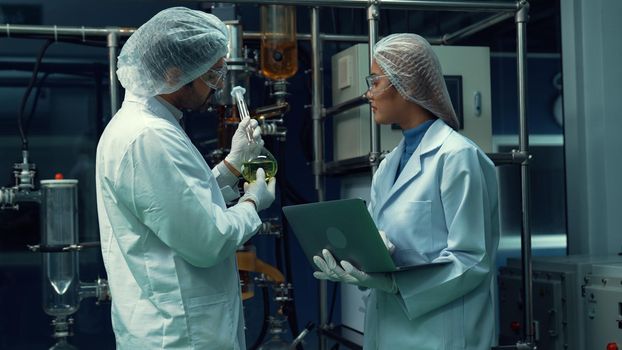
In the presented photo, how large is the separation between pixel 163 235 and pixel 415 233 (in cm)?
56

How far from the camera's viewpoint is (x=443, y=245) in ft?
6.04

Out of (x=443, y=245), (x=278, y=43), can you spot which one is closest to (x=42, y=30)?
(x=278, y=43)

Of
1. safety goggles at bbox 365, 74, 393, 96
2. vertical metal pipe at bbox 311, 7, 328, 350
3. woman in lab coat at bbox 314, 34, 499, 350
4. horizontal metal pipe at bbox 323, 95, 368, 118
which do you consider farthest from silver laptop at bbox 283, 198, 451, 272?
vertical metal pipe at bbox 311, 7, 328, 350

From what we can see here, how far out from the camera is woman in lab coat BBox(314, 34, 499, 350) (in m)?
1.79

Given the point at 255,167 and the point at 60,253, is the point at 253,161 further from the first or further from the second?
the point at 60,253

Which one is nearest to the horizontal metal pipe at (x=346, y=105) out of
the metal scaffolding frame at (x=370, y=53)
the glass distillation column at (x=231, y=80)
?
the metal scaffolding frame at (x=370, y=53)

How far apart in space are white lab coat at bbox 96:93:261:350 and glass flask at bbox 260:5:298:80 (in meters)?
1.12

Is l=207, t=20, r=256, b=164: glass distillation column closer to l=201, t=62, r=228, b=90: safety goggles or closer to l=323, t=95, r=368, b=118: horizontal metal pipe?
l=323, t=95, r=368, b=118: horizontal metal pipe

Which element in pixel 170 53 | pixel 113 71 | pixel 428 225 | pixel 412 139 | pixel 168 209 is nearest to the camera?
pixel 168 209

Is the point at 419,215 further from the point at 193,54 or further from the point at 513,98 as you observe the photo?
the point at 513,98

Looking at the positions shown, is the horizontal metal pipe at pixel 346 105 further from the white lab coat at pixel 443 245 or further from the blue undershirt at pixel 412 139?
the white lab coat at pixel 443 245

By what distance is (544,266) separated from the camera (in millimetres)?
2773

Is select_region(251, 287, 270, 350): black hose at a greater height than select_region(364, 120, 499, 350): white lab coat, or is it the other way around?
select_region(364, 120, 499, 350): white lab coat

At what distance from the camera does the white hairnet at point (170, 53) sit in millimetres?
1726
